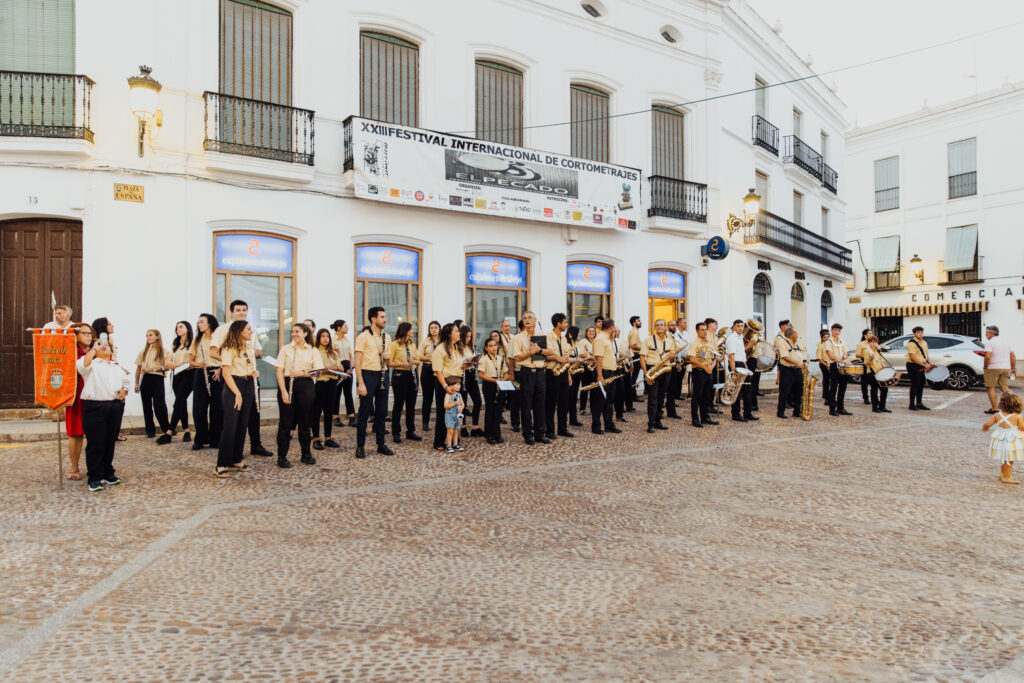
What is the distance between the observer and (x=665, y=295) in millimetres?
18250

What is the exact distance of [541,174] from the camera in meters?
15.4

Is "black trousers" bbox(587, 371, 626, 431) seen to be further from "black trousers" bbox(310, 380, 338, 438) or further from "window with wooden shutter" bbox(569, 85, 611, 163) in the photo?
"window with wooden shutter" bbox(569, 85, 611, 163)

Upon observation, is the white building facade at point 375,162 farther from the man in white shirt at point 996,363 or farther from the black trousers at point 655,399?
the man in white shirt at point 996,363

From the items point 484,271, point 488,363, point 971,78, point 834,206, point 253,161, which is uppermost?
point 971,78

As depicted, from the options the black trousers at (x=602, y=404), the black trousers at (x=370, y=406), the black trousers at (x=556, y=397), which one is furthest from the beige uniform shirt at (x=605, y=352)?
the black trousers at (x=370, y=406)

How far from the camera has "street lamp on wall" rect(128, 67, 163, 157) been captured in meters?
10.7

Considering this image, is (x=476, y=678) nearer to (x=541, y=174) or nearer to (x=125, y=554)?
(x=125, y=554)

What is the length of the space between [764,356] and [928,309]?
21081 mm

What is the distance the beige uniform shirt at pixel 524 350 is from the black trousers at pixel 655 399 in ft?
7.76

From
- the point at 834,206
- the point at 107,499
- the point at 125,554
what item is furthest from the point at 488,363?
the point at 834,206

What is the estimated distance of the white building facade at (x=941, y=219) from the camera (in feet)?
90.0

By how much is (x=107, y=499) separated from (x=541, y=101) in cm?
1287

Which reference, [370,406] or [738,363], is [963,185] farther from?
[370,406]

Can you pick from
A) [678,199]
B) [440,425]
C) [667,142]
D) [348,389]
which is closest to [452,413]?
[440,425]
